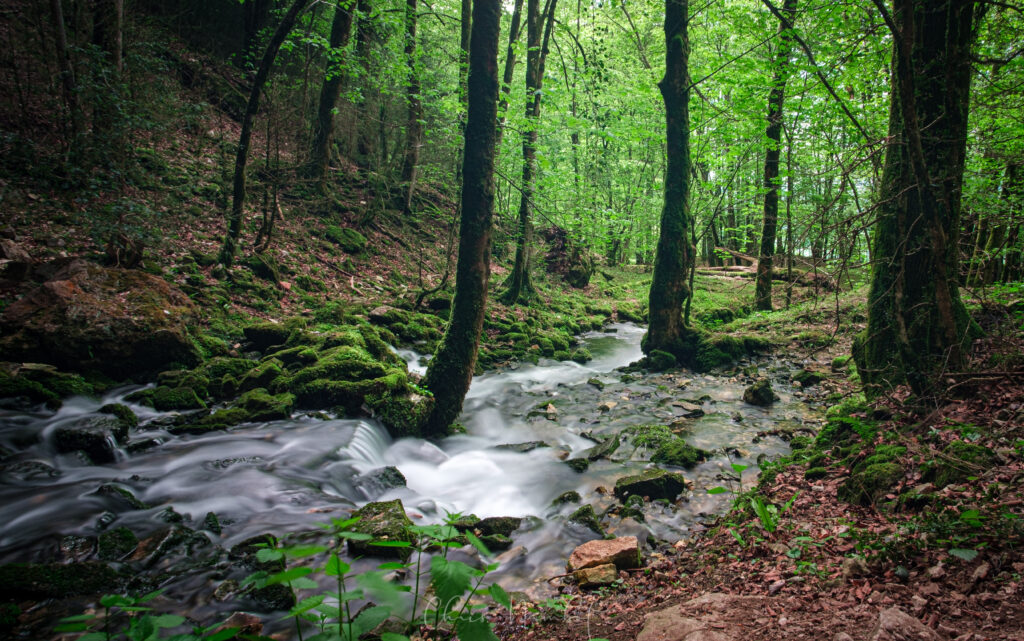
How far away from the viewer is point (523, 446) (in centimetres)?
687

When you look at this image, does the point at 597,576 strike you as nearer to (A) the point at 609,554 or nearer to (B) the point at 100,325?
(A) the point at 609,554

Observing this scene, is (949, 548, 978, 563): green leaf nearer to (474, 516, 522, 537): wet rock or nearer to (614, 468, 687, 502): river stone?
(614, 468, 687, 502): river stone

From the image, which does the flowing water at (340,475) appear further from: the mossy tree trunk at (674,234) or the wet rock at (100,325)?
the mossy tree trunk at (674,234)

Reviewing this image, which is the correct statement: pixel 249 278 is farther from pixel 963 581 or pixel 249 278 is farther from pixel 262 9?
pixel 262 9

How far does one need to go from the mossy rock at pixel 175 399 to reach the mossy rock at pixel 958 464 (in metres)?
7.62

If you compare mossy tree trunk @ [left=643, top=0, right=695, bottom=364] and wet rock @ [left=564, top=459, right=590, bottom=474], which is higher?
mossy tree trunk @ [left=643, top=0, right=695, bottom=364]

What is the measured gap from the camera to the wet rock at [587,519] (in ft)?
14.5

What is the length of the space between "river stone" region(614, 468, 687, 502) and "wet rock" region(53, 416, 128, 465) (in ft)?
17.7

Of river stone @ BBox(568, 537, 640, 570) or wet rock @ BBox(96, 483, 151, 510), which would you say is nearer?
river stone @ BBox(568, 537, 640, 570)

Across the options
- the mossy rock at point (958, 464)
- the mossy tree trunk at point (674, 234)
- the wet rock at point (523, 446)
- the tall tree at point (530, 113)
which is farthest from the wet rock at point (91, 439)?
the tall tree at point (530, 113)

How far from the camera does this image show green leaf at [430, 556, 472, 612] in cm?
184

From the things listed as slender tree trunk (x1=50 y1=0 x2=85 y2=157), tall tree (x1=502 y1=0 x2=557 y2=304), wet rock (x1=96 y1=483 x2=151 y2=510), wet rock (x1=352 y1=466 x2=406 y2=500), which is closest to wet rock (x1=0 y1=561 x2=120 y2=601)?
wet rock (x1=96 y1=483 x2=151 y2=510)

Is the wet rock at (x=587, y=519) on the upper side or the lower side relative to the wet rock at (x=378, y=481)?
upper

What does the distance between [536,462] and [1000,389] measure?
4.69 metres
